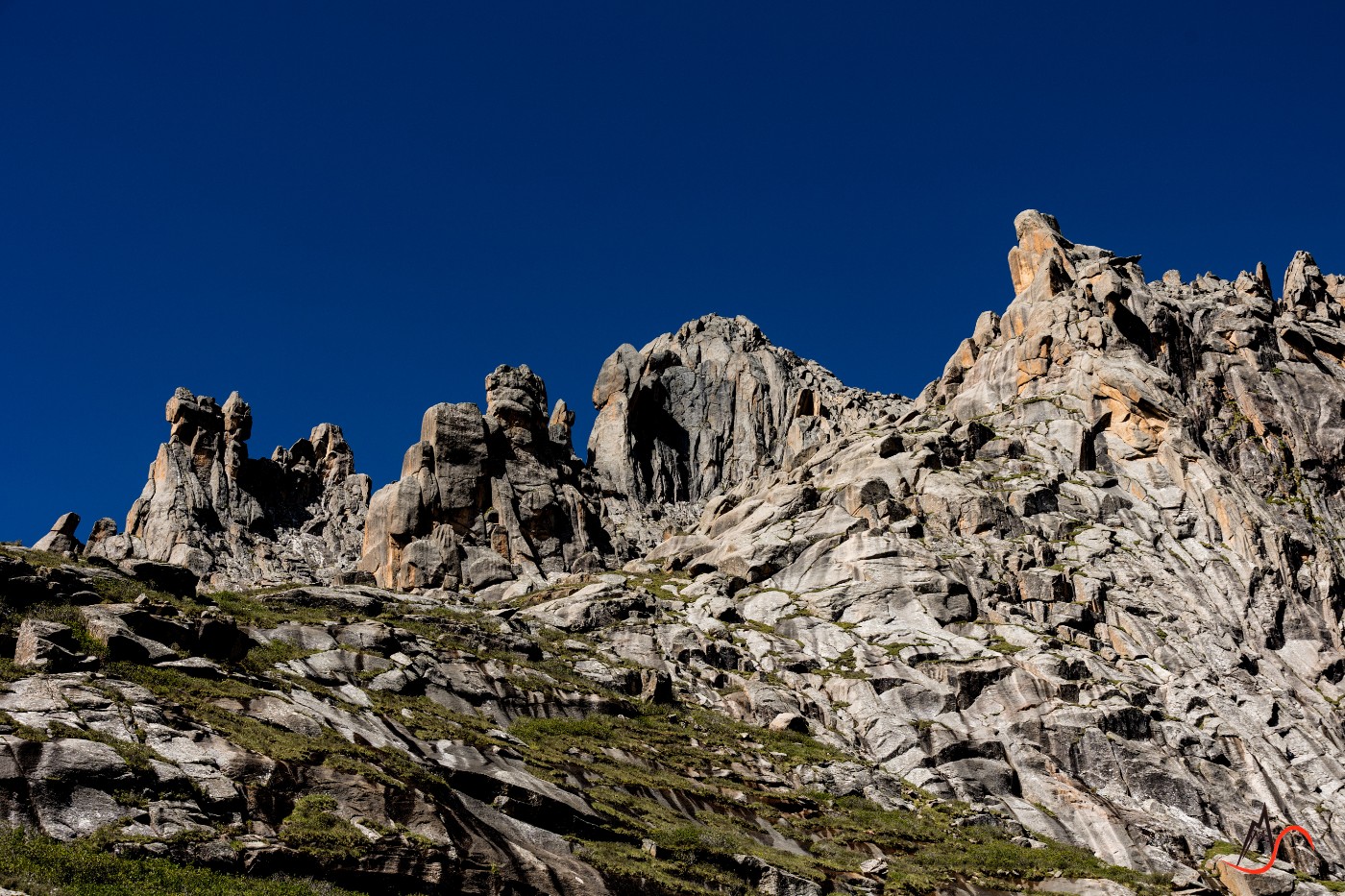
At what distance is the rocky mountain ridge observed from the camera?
45625mm

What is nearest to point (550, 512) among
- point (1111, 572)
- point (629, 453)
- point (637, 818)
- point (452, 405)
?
point (452, 405)

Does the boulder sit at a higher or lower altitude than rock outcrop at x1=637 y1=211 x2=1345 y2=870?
lower

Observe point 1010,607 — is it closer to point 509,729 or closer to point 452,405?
point 509,729

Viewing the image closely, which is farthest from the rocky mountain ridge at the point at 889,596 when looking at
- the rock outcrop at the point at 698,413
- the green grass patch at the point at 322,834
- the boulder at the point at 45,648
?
the rock outcrop at the point at 698,413

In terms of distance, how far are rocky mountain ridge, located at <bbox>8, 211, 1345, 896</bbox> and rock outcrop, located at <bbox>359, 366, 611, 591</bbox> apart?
410 millimetres

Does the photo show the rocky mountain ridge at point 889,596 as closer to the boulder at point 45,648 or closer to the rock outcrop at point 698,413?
the boulder at point 45,648

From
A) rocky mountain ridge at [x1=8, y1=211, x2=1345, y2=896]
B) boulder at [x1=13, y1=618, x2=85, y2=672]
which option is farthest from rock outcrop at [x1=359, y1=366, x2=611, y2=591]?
boulder at [x1=13, y1=618, x2=85, y2=672]

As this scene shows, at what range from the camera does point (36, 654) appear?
33.2 metres

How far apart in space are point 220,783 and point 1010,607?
6401 centimetres

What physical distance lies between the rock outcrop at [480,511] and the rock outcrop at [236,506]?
8811 millimetres

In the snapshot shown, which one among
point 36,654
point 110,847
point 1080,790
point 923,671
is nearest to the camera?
point 110,847

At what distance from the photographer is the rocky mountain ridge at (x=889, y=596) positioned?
45.6 meters

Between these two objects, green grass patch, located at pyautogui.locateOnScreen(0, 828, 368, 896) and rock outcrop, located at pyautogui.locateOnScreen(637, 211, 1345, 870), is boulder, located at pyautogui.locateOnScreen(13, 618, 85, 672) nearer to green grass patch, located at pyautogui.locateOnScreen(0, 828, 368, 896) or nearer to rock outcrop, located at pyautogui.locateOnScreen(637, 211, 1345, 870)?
green grass patch, located at pyautogui.locateOnScreen(0, 828, 368, 896)

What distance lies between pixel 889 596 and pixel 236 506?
87113mm
